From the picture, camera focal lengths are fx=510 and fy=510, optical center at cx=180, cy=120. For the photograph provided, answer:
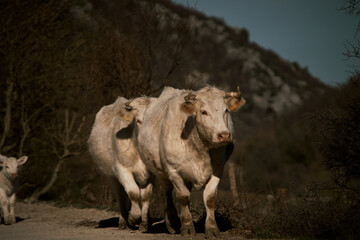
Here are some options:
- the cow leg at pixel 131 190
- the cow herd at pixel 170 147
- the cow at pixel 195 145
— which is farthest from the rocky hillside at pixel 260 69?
the cow at pixel 195 145

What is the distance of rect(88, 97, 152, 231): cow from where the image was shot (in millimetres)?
9898

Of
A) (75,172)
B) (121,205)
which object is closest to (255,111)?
(75,172)

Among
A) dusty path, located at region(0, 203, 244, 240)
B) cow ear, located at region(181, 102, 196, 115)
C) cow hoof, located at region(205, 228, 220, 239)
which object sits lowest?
dusty path, located at region(0, 203, 244, 240)

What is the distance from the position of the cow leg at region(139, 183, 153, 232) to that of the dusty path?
25cm

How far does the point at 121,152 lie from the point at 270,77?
84.6 metres

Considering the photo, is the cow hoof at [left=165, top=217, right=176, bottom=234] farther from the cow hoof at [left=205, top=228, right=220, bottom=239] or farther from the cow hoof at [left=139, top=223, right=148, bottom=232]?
the cow hoof at [left=205, top=228, right=220, bottom=239]

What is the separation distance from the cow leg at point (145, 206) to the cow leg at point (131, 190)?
14 cm

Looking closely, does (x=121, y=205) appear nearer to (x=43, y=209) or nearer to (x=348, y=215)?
(x=348, y=215)

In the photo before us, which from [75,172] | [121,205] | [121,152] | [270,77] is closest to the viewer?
[121,152]

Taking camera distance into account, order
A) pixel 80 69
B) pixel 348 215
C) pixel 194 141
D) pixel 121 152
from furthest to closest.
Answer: pixel 80 69 < pixel 121 152 < pixel 348 215 < pixel 194 141

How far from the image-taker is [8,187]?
1313cm

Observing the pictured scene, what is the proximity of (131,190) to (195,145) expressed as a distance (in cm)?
207

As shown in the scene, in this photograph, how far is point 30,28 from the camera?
21.0 meters

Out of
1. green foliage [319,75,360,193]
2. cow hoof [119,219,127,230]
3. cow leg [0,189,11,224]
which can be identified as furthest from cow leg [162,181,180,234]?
cow leg [0,189,11,224]
